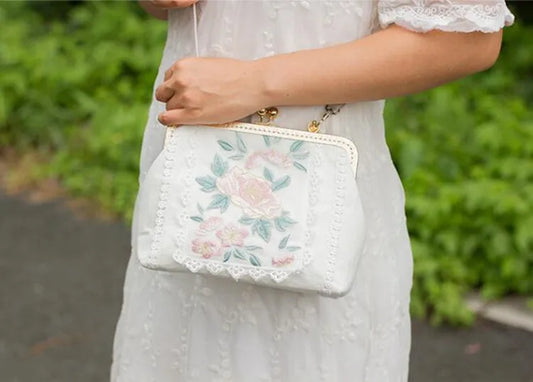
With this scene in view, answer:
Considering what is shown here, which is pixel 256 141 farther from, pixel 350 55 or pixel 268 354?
pixel 268 354

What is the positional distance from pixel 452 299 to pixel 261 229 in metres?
2.56

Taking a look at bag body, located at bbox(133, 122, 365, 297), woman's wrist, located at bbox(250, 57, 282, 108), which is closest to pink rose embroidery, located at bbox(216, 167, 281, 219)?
bag body, located at bbox(133, 122, 365, 297)

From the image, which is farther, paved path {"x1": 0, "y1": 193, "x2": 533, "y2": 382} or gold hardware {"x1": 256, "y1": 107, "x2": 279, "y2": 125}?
paved path {"x1": 0, "y1": 193, "x2": 533, "y2": 382}

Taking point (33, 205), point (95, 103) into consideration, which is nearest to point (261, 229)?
point (33, 205)

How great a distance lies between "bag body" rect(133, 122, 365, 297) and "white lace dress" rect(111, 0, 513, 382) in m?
0.09

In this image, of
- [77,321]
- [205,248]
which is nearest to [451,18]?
[205,248]

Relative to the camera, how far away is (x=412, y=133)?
15.5ft

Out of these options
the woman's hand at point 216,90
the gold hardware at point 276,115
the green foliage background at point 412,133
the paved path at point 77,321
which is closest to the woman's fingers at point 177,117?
the woman's hand at point 216,90

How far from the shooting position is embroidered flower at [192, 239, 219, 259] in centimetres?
140

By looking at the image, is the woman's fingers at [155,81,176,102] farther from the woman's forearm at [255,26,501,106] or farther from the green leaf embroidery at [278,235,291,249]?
the green leaf embroidery at [278,235,291,249]

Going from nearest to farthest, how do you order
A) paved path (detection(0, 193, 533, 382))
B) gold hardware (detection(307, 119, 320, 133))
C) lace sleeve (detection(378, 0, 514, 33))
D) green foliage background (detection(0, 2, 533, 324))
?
lace sleeve (detection(378, 0, 514, 33)), gold hardware (detection(307, 119, 320, 133)), paved path (detection(0, 193, 533, 382)), green foliage background (detection(0, 2, 533, 324))

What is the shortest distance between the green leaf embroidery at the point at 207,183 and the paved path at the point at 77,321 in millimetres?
2343

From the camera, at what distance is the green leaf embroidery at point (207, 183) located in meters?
1.42

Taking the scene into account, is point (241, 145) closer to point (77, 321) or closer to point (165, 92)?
point (165, 92)
